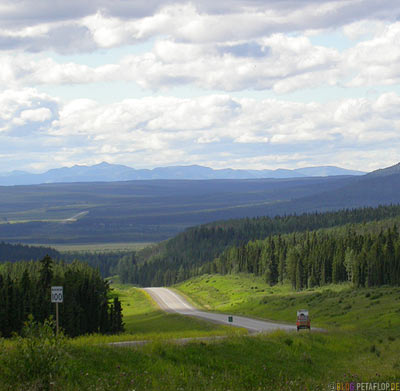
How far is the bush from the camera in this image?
23.5m

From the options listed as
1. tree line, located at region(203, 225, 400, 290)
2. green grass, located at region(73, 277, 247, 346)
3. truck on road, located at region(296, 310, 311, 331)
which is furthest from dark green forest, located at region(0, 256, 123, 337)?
tree line, located at region(203, 225, 400, 290)

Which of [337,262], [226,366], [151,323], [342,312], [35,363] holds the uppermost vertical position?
[35,363]

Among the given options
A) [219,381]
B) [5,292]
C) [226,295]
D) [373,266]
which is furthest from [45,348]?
[226,295]

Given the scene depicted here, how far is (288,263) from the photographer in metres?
164

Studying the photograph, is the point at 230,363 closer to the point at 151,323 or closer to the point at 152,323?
the point at 152,323

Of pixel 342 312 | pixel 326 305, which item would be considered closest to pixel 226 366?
pixel 342 312

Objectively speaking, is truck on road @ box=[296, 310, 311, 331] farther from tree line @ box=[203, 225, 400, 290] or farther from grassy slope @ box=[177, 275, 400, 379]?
tree line @ box=[203, 225, 400, 290]

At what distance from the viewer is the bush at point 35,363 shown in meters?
23.5

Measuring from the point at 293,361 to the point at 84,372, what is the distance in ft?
43.5

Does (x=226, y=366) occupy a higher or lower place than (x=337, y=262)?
higher

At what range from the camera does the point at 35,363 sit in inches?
938

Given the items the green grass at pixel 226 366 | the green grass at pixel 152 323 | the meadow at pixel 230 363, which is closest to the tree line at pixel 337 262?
the green grass at pixel 152 323

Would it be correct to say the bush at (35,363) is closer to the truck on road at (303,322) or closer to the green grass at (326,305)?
the truck on road at (303,322)

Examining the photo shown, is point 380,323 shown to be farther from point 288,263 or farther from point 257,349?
point 288,263
